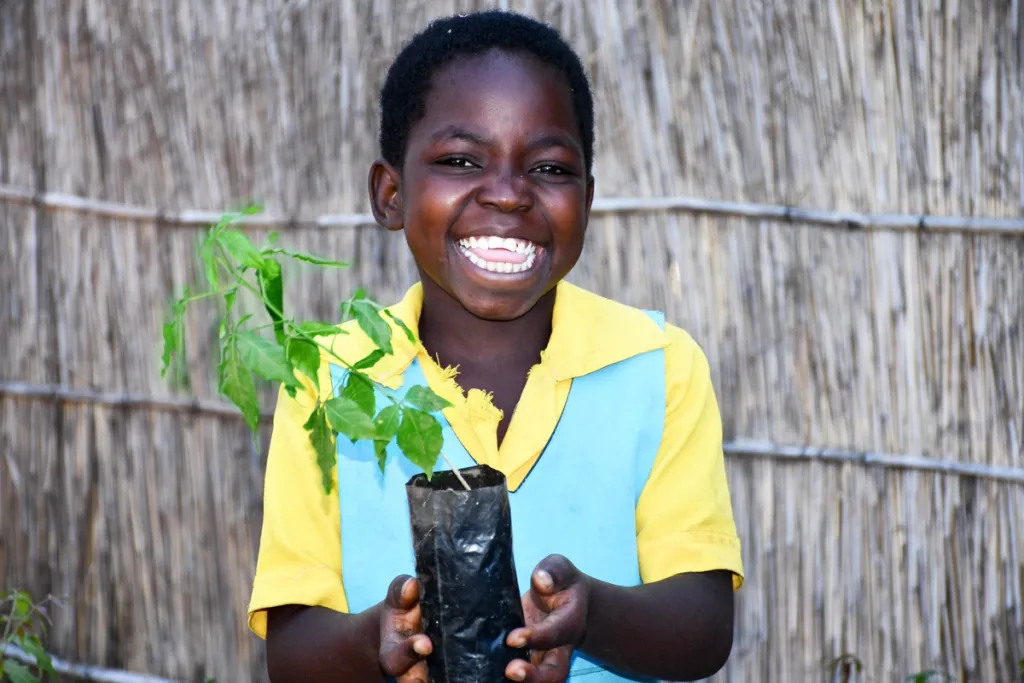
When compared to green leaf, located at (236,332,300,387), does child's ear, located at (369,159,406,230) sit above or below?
above

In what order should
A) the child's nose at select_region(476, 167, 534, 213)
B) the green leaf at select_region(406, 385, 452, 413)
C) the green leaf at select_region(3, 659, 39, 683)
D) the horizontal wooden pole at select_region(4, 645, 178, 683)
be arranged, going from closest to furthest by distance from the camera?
the green leaf at select_region(406, 385, 452, 413)
the child's nose at select_region(476, 167, 534, 213)
the green leaf at select_region(3, 659, 39, 683)
the horizontal wooden pole at select_region(4, 645, 178, 683)

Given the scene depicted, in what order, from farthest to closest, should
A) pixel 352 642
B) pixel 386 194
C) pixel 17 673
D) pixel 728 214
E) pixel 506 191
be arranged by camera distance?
pixel 728 214 → pixel 17 673 → pixel 386 194 → pixel 506 191 → pixel 352 642

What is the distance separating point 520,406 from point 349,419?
49 centimetres

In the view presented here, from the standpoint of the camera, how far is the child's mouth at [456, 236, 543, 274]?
1.88 metres

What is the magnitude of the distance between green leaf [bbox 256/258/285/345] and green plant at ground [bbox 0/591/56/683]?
1.47 metres

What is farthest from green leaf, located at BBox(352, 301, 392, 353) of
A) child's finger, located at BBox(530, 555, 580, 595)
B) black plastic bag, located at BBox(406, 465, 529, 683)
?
child's finger, located at BBox(530, 555, 580, 595)

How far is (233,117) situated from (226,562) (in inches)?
43.3

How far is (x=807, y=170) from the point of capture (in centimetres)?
278

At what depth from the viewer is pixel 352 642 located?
5.67 feet

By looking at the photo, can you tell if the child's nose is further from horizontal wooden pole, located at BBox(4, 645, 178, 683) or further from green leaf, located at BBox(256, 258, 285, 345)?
horizontal wooden pole, located at BBox(4, 645, 178, 683)

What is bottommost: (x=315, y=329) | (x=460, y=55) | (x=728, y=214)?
(x=315, y=329)

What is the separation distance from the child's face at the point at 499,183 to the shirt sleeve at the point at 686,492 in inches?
11.1

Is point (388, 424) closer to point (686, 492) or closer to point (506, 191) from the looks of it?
point (506, 191)

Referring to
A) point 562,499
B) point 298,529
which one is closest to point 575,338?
point 562,499
